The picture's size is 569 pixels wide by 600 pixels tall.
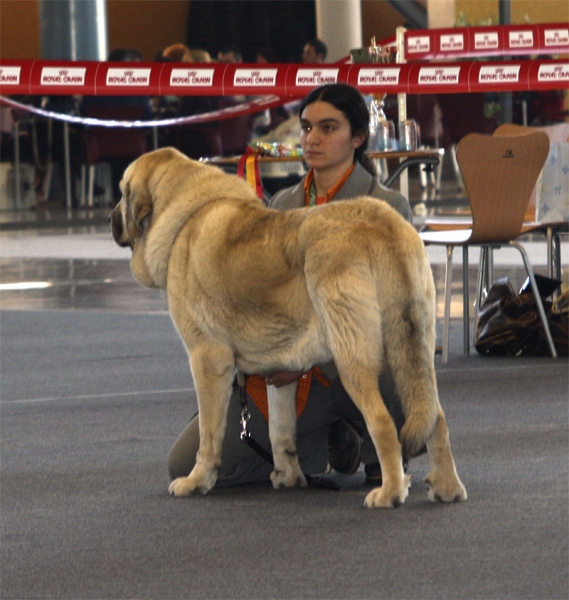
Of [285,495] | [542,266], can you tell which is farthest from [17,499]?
[542,266]

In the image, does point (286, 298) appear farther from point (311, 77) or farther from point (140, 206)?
point (311, 77)

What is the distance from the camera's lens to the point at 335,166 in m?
3.92

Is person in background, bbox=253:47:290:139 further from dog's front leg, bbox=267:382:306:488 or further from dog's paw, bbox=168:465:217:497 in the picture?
dog's paw, bbox=168:465:217:497

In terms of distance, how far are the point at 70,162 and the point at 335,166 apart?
11.4 metres

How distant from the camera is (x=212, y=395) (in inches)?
140

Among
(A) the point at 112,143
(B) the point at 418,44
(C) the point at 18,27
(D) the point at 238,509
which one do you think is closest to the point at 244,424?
(D) the point at 238,509

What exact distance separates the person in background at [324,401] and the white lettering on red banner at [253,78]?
506cm

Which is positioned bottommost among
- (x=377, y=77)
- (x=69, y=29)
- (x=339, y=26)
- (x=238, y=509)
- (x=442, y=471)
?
(x=238, y=509)

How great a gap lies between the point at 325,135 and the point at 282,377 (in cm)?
76

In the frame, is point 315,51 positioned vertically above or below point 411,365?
above

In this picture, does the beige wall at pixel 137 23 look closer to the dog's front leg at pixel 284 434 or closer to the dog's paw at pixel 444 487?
the dog's front leg at pixel 284 434

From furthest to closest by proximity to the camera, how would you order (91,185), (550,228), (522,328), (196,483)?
(91,185), (550,228), (522,328), (196,483)

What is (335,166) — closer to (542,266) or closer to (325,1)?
(542,266)

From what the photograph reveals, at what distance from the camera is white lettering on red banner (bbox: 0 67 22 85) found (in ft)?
28.7
